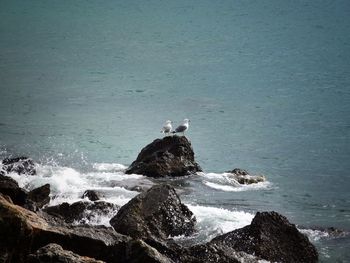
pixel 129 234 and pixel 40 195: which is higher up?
pixel 40 195

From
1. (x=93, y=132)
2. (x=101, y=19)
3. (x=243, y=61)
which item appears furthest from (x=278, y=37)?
(x=93, y=132)

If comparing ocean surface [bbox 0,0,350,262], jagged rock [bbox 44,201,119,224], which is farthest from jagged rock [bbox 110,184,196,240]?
jagged rock [bbox 44,201,119,224]

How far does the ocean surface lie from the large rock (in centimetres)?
60

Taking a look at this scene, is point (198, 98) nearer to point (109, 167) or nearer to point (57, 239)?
point (109, 167)

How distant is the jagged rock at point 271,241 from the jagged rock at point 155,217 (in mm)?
1682

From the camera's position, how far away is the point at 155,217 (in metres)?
17.0

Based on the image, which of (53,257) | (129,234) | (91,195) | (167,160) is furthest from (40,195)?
(53,257)

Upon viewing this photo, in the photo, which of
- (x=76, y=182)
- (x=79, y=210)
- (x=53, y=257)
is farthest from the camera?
(x=76, y=182)

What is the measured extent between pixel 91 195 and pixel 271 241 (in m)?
7.26

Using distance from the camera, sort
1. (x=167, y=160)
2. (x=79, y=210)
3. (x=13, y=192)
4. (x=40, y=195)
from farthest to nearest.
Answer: (x=167, y=160) → (x=40, y=195) → (x=79, y=210) → (x=13, y=192)

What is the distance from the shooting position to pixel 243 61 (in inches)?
2379

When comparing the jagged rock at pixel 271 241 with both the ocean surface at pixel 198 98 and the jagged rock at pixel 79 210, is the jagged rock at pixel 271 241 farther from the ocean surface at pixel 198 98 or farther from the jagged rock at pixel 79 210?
the jagged rock at pixel 79 210

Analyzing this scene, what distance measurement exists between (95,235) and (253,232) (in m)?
4.09

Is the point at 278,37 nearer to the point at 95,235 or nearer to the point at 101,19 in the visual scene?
the point at 101,19
